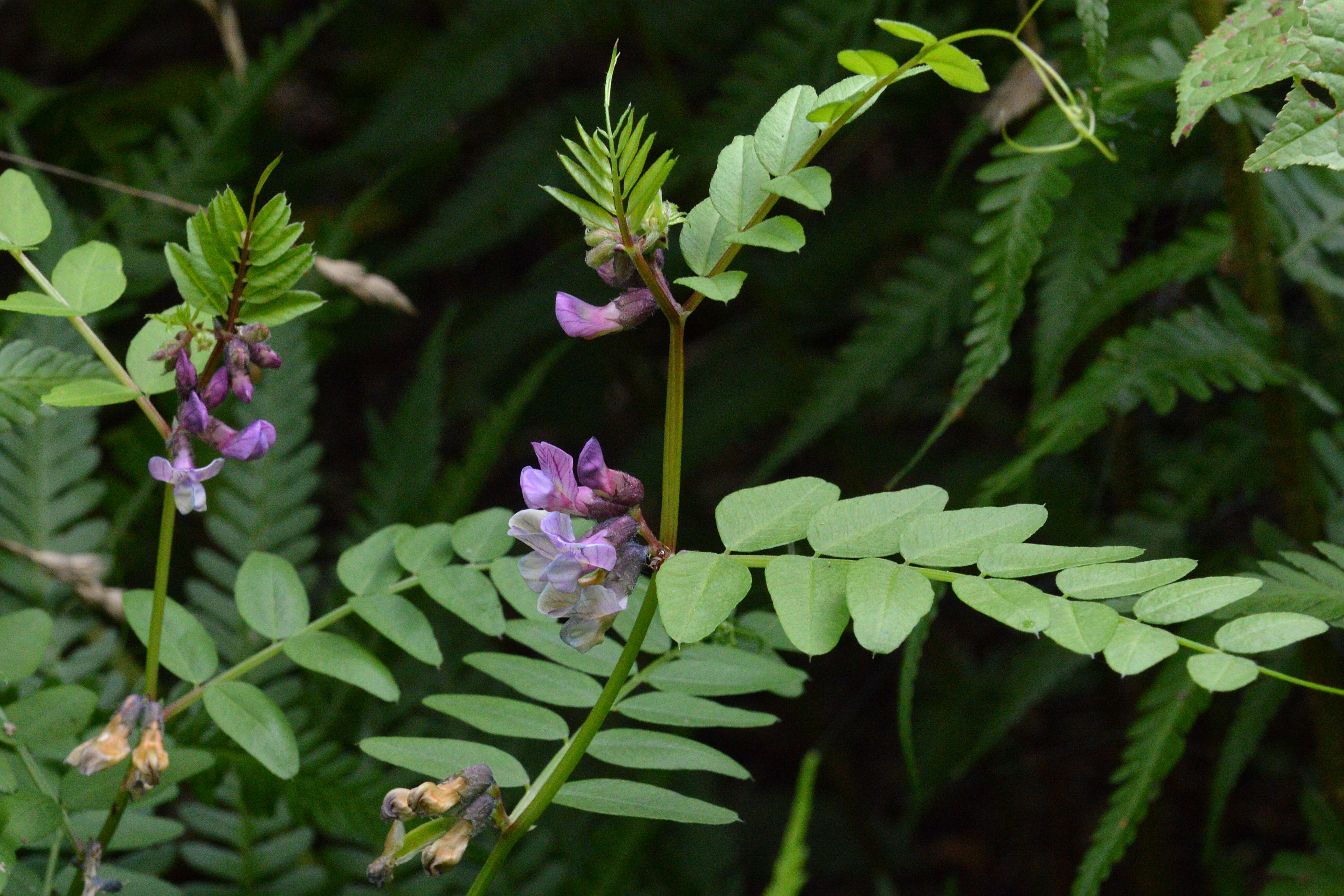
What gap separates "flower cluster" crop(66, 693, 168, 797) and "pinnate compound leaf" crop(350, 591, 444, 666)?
0.19m

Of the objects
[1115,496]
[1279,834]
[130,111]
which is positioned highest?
[130,111]

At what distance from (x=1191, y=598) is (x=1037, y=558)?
0.09 meters

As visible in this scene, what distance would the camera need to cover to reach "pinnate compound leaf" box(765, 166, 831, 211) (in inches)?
28.8

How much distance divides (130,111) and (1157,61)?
2747 millimetres

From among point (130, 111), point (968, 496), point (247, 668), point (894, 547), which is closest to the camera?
point (894, 547)

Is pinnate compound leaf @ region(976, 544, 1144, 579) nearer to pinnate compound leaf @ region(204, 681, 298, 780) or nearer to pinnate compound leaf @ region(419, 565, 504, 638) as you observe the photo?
pinnate compound leaf @ region(419, 565, 504, 638)

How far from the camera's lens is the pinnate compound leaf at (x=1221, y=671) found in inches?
24.8

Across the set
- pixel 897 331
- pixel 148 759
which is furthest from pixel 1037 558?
pixel 897 331

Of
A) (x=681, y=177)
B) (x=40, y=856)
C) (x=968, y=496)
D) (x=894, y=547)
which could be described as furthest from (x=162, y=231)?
(x=894, y=547)

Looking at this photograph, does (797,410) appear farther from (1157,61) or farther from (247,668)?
(247,668)

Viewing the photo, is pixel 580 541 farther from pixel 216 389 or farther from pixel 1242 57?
pixel 1242 57

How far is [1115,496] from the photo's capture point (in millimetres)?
2033

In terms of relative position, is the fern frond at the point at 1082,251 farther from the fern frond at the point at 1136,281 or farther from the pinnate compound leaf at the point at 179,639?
the pinnate compound leaf at the point at 179,639

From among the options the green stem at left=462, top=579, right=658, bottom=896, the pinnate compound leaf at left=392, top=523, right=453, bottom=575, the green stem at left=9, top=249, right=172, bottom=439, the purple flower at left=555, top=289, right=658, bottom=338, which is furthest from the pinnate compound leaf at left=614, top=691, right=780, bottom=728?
the green stem at left=9, top=249, right=172, bottom=439
